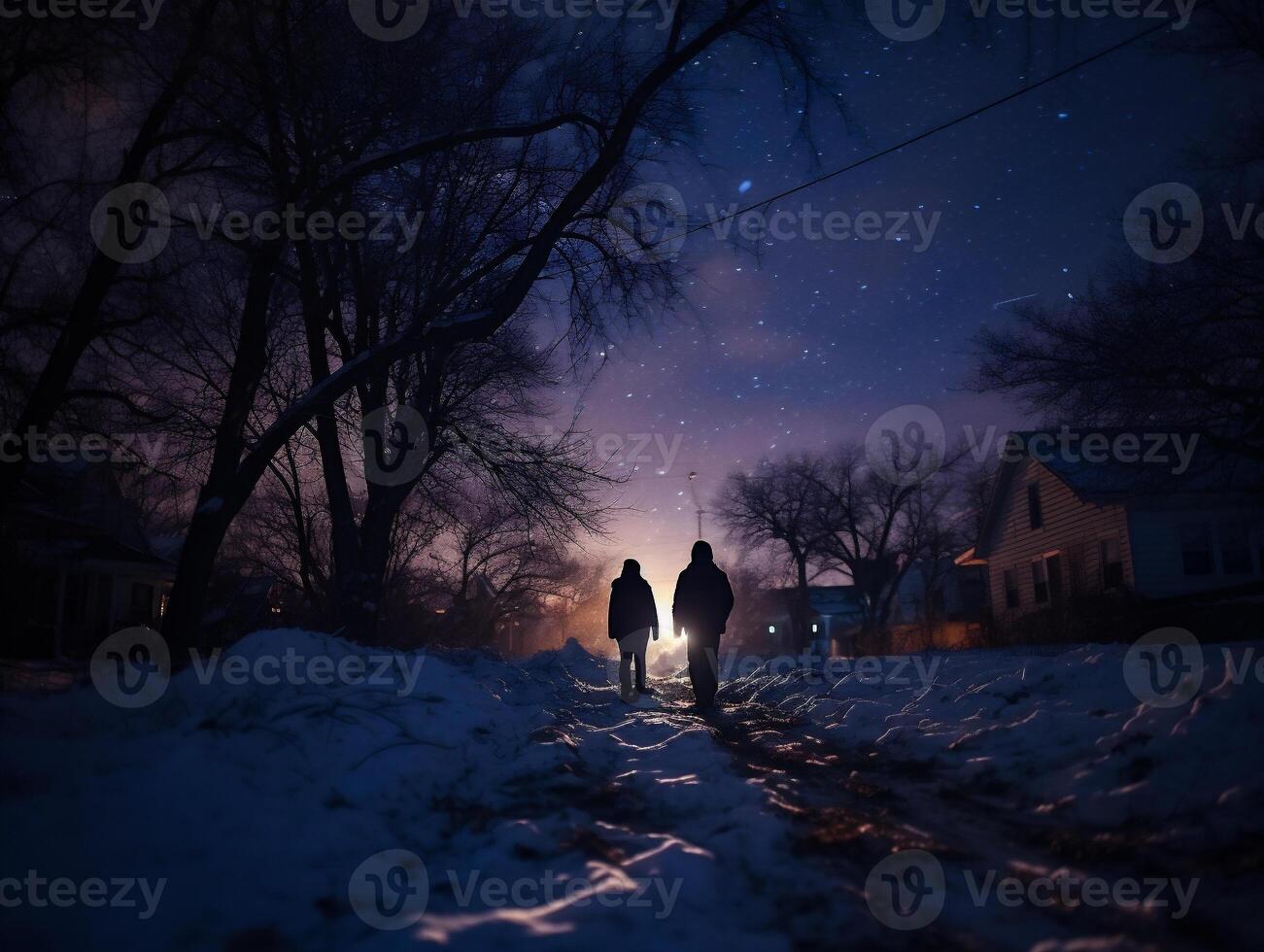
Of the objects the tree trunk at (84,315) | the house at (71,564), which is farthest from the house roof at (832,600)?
the tree trunk at (84,315)

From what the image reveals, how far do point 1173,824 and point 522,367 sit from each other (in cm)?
1157

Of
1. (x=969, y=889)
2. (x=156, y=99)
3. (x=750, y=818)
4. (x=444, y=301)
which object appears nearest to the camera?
(x=969, y=889)

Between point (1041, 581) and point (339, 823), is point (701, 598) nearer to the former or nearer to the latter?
point (339, 823)

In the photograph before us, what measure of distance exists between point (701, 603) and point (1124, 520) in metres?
18.6

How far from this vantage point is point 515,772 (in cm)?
468

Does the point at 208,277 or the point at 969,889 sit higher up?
the point at 208,277

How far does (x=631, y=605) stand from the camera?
35.8ft

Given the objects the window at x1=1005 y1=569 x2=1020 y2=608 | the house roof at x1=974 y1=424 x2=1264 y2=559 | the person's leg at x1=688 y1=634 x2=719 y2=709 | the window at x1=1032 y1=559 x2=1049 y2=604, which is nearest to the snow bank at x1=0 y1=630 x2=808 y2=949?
the person's leg at x1=688 y1=634 x2=719 y2=709

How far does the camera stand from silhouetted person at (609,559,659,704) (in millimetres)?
10570

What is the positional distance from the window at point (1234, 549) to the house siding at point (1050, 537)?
9.26ft

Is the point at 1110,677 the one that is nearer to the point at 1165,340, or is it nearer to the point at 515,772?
the point at 515,772

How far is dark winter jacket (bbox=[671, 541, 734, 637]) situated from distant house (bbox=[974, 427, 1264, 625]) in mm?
9627

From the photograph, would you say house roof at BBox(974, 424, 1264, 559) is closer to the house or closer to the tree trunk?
the tree trunk

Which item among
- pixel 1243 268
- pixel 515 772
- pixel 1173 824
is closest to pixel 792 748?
pixel 515 772
